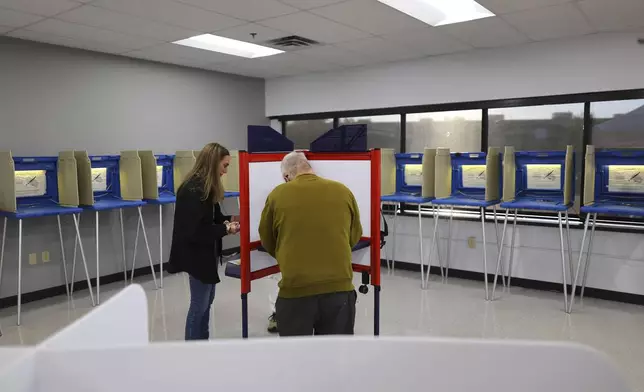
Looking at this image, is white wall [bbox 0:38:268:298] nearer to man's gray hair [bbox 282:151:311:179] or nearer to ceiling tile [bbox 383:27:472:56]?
ceiling tile [bbox 383:27:472:56]

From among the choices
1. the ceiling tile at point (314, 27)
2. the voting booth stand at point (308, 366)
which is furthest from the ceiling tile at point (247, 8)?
the voting booth stand at point (308, 366)

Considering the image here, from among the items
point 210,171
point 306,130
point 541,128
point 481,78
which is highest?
point 481,78

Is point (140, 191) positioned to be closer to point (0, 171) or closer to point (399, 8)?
point (0, 171)

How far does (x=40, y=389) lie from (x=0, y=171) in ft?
13.2

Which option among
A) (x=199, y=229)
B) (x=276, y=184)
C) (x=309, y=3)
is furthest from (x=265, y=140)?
(x=309, y=3)

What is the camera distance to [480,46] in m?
4.78

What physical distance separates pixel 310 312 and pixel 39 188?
3.18m

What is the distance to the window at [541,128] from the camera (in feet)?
15.5

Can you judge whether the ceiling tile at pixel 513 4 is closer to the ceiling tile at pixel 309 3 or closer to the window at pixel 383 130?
the ceiling tile at pixel 309 3

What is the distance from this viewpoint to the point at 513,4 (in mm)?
3393

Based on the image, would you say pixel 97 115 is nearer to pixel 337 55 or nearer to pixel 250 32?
pixel 250 32

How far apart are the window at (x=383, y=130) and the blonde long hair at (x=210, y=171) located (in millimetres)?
3415

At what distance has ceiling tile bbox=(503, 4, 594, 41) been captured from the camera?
3588 mm

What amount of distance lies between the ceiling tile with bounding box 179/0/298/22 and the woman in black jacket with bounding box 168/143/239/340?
113cm
